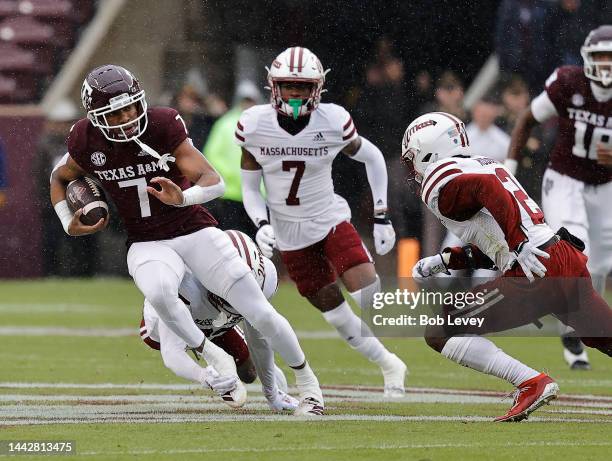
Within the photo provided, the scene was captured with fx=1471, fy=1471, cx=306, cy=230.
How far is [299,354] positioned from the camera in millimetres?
6262

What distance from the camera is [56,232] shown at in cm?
1443

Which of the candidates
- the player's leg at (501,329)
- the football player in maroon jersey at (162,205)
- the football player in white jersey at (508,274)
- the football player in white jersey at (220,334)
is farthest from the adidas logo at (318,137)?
the player's leg at (501,329)

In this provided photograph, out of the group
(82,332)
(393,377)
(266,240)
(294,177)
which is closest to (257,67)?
(82,332)

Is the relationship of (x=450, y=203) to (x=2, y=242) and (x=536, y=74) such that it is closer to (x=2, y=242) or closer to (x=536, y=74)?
(x=536, y=74)

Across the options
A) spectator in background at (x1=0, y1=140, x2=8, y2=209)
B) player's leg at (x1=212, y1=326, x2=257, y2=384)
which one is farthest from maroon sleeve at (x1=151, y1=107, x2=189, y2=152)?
spectator in background at (x1=0, y1=140, x2=8, y2=209)

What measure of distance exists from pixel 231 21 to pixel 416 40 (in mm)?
1979

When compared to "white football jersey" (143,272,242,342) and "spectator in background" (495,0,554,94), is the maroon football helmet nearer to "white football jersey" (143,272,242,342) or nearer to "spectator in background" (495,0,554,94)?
"white football jersey" (143,272,242,342)

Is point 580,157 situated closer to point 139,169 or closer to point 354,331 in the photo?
point 354,331

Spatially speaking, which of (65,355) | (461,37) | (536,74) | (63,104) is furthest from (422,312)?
(63,104)

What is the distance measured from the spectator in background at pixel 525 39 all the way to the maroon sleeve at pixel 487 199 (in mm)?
6781

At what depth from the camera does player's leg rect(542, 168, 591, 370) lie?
8.23 metres

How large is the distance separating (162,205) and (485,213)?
139 centimetres

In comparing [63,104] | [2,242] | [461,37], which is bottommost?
[2,242]

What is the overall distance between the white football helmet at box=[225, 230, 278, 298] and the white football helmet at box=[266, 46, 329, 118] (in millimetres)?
1064
